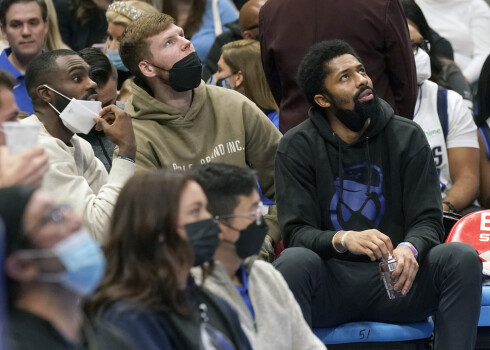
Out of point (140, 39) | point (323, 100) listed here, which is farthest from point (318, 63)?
point (140, 39)

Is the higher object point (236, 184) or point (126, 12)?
point (236, 184)

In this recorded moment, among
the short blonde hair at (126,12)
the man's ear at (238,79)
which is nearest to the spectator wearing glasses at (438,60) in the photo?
the man's ear at (238,79)

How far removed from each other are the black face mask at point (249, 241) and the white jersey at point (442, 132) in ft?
7.89

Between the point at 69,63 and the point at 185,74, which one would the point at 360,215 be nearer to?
the point at 185,74

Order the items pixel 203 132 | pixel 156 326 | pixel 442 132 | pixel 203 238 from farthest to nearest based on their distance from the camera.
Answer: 1. pixel 442 132
2. pixel 203 132
3. pixel 203 238
4. pixel 156 326

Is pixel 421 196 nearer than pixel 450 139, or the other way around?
pixel 421 196

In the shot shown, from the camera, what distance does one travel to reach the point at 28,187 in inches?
99.5

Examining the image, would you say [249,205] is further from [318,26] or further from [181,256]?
[318,26]

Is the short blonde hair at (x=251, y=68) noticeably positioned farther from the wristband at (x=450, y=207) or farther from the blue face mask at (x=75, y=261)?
the blue face mask at (x=75, y=261)

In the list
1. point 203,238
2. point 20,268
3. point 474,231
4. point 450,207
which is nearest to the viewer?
point 20,268

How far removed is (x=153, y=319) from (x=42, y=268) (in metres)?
0.51

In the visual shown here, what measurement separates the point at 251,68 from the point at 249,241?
266cm

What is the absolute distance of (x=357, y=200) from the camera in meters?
4.71

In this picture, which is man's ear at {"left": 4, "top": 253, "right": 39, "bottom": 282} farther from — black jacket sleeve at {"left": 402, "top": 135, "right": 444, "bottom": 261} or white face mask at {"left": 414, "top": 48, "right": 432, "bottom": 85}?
white face mask at {"left": 414, "top": 48, "right": 432, "bottom": 85}
